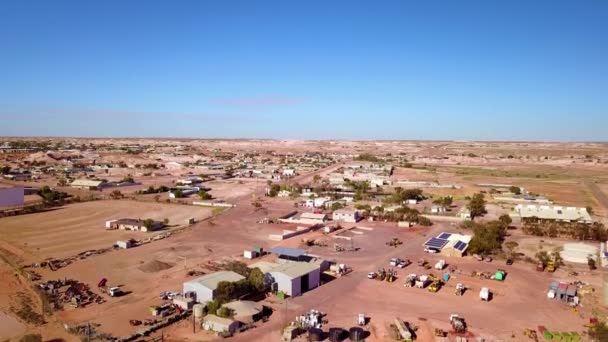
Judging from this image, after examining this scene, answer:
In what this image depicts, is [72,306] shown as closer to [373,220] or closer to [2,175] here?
[373,220]

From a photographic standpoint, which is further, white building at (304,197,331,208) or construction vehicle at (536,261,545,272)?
white building at (304,197,331,208)

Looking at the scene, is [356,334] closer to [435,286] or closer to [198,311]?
[198,311]

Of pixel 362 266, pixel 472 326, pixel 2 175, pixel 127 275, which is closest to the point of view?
pixel 472 326

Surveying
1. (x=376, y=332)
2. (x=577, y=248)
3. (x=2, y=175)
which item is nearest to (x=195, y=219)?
(x=376, y=332)

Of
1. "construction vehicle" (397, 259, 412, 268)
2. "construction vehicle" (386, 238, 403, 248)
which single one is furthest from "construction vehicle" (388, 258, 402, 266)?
"construction vehicle" (386, 238, 403, 248)

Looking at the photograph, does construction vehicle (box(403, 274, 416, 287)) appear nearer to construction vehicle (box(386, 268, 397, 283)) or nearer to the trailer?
construction vehicle (box(386, 268, 397, 283))
